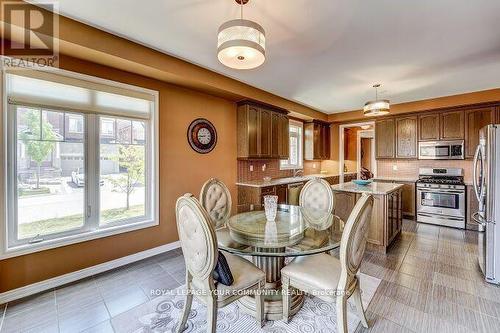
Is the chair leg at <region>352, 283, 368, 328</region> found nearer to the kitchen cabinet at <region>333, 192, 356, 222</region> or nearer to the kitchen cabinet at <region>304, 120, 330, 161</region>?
the kitchen cabinet at <region>333, 192, 356, 222</region>

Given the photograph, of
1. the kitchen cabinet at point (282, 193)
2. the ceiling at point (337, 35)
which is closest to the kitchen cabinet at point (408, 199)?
the ceiling at point (337, 35)

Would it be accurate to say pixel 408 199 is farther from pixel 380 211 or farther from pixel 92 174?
pixel 92 174

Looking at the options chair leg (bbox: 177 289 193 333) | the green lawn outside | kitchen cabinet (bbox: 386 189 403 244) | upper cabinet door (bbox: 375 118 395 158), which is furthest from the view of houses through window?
upper cabinet door (bbox: 375 118 395 158)

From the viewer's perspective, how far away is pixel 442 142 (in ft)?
15.8

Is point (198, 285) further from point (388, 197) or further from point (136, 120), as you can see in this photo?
point (388, 197)

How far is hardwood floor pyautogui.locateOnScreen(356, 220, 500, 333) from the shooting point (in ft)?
6.05

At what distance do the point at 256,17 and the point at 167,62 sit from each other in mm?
1361

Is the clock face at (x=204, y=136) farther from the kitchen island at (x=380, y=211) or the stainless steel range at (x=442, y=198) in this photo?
the stainless steel range at (x=442, y=198)

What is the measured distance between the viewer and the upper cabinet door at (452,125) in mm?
4602

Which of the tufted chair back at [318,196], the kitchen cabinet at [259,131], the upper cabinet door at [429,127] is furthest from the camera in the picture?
the upper cabinet door at [429,127]

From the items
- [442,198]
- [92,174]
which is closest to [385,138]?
[442,198]

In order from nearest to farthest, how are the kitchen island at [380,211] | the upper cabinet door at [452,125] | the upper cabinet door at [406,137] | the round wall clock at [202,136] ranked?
the kitchen island at [380,211] → the round wall clock at [202,136] → the upper cabinet door at [452,125] → the upper cabinet door at [406,137]

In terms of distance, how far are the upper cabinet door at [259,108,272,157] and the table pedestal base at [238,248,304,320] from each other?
2611 millimetres

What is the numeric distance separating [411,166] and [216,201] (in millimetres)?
5132
